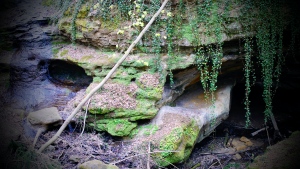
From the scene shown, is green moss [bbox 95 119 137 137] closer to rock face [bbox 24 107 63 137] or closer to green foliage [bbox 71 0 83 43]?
rock face [bbox 24 107 63 137]

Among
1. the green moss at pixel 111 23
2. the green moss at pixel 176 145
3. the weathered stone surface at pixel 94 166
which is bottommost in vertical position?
the green moss at pixel 176 145

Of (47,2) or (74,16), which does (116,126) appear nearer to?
(74,16)

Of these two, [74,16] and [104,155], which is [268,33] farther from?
[74,16]

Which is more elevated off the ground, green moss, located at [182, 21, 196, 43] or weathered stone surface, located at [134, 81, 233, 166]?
green moss, located at [182, 21, 196, 43]

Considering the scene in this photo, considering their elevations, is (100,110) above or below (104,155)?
above

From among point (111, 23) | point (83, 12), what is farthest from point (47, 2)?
point (111, 23)

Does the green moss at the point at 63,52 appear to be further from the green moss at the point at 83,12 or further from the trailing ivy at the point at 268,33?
the trailing ivy at the point at 268,33

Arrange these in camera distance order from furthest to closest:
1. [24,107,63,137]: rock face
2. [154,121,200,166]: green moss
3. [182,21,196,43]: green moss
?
[182,21,196,43]: green moss → [24,107,63,137]: rock face → [154,121,200,166]: green moss

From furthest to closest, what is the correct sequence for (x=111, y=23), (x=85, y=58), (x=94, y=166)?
(x=85, y=58) → (x=111, y=23) → (x=94, y=166)

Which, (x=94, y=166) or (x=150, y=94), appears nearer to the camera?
(x=94, y=166)

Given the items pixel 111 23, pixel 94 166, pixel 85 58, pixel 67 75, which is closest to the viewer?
pixel 94 166

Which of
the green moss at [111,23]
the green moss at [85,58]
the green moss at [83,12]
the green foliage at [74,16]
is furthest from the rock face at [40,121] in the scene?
the green moss at [83,12]

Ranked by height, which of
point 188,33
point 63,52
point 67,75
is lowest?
point 67,75

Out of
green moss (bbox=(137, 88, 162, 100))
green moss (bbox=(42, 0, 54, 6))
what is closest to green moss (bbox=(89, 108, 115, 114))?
green moss (bbox=(137, 88, 162, 100))
